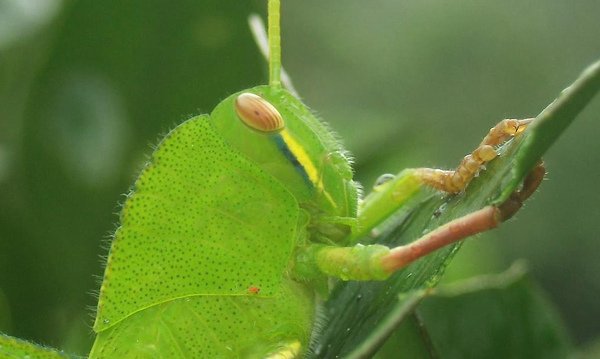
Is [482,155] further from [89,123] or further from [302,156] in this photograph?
[89,123]

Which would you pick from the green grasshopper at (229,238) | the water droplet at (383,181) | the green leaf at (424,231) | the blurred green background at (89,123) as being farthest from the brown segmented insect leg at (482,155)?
the blurred green background at (89,123)

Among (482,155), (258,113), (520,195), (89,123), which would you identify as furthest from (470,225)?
(89,123)

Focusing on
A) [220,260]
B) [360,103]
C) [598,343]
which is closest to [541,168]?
[220,260]

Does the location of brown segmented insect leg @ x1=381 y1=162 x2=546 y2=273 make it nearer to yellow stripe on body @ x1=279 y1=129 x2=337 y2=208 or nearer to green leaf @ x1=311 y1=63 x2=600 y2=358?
green leaf @ x1=311 y1=63 x2=600 y2=358

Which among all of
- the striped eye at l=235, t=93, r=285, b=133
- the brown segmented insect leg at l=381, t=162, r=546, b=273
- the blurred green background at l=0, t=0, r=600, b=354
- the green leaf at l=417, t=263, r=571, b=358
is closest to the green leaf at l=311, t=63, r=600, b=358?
the brown segmented insect leg at l=381, t=162, r=546, b=273

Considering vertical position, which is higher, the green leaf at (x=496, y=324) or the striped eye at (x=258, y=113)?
the striped eye at (x=258, y=113)

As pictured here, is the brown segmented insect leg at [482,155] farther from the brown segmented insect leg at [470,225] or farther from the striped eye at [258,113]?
the striped eye at [258,113]
